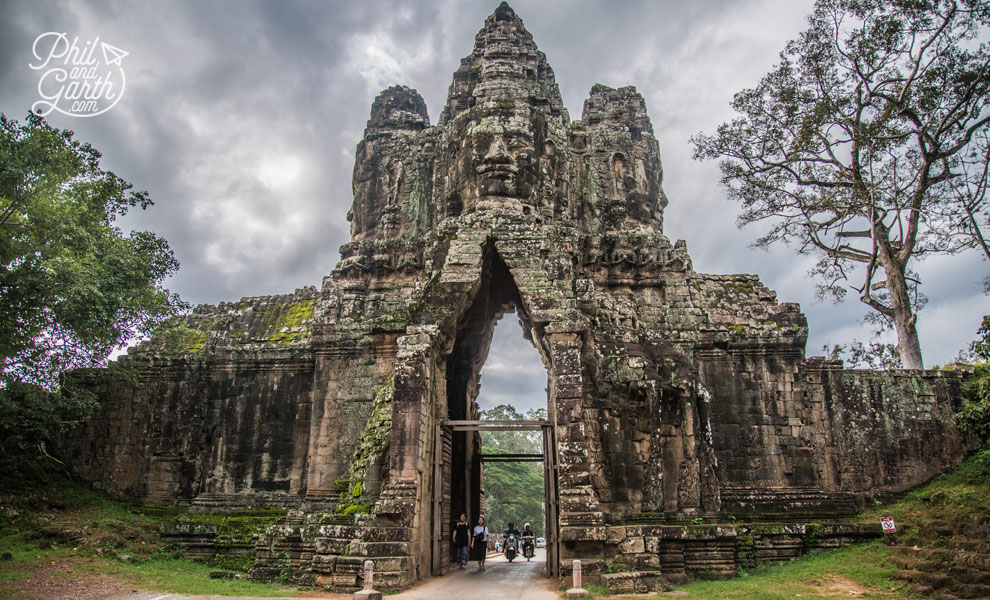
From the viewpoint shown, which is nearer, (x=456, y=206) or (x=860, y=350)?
(x=456, y=206)

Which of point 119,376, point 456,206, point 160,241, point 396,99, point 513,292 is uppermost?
point 396,99

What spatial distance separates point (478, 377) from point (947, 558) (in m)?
10.4

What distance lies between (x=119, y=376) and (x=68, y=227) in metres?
5.34

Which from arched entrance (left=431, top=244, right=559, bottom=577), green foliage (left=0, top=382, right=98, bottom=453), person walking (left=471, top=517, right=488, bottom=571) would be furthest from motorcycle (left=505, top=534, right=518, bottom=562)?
green foliage (left=0, top=382, right=98, bottom=453)

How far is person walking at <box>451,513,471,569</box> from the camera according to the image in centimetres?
1433

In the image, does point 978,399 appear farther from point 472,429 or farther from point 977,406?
point 472,429

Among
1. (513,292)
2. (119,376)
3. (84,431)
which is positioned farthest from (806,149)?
(84,431)

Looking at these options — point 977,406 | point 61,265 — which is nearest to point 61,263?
point 61,265

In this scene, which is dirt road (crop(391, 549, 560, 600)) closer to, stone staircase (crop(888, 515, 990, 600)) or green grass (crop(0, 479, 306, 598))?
green grass (crop(0, 479, 306, 598))

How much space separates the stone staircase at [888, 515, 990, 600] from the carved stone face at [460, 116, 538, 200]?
10245mm

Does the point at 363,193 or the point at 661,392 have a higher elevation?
the point at 363,193

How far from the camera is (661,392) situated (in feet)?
41.3

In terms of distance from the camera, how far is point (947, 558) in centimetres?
991

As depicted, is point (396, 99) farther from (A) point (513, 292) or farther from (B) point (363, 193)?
(A) point (513, 292)
